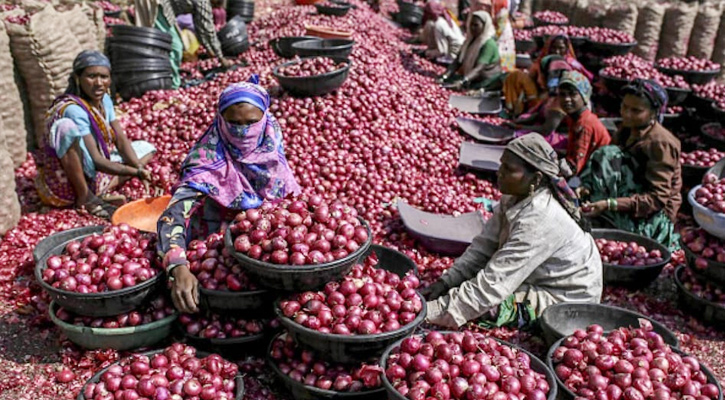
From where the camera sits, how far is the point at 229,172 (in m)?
3.57

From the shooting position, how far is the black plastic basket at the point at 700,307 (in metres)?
3.85

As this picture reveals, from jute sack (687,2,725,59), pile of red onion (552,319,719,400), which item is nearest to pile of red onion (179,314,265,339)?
pile of red onion (552,319,719,400)

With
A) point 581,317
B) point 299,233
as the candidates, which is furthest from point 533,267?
point 299,233

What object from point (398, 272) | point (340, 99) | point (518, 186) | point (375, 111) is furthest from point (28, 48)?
point (518, 186)

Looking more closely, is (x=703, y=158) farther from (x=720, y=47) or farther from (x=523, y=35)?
(x=720, y=47)

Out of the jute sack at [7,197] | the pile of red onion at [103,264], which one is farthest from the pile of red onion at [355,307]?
the jute sack at [7,197]

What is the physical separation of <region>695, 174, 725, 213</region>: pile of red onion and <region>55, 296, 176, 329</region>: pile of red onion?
3.44 meters

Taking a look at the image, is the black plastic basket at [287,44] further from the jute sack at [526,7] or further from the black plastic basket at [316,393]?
the jute sack at [526,7]

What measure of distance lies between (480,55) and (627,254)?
5.57 metres

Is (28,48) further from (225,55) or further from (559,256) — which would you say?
(559,256)

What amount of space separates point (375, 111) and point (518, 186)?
3404 millimetres

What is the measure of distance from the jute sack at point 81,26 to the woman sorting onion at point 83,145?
182 cm

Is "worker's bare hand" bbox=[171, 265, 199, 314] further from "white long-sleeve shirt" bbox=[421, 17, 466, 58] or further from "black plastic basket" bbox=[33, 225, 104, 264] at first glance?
"white long-sleeve shirt" bbox=[421, 17, 466, 58]

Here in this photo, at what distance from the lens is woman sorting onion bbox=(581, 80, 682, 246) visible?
4625mm
